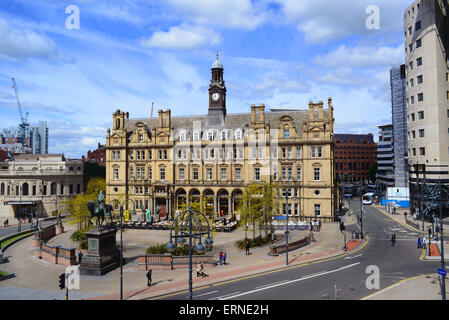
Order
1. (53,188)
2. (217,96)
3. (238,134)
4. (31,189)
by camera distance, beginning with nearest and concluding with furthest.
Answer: (238,134)
(217,96)
(31,189)
(53,188)

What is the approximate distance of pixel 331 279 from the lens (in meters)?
30.8

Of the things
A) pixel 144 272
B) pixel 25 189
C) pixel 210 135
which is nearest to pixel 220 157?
pixel 210 135

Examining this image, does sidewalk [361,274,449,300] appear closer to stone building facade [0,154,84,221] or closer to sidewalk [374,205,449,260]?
sidewalk [374,205,449,260]

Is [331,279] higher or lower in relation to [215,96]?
lower

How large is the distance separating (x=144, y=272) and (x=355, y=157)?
164 meters

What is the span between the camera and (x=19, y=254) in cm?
4297

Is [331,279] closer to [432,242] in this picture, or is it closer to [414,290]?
[414,290]

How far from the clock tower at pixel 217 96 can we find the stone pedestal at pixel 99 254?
4493cm

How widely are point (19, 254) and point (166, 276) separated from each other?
22494mm

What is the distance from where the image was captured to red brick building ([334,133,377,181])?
17762 cm

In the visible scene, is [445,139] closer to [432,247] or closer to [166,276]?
[432,247]

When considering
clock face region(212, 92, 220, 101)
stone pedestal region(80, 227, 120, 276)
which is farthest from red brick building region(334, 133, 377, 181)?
stone pedestal region(80, 227, 120, 276)

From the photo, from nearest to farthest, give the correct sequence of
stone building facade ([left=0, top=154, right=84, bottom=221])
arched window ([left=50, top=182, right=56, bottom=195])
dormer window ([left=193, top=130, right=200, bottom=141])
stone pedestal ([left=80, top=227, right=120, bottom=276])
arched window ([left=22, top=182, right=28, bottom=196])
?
stone pedestal ([left=80, top=227, right=120, bottom=276]) → dormer window ([left=193, top=130, right=200, bottom=141]) → stone building facade ([left=0, top=154, right=84, bottom=221]) → arched window ([left=22, top=182, right=28, bottom=196]) → arched window ([left=50, top=182, right=56, bottom=195])
